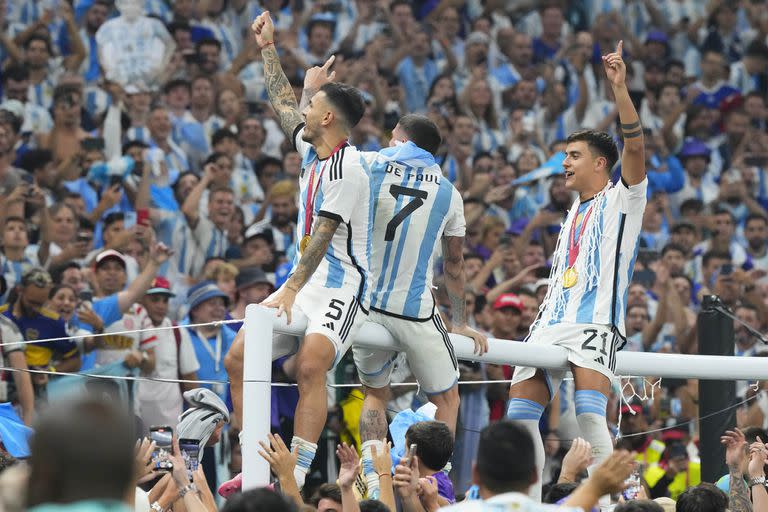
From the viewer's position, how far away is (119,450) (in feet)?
10.4

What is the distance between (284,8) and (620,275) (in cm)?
997

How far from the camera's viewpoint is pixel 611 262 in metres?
7.43

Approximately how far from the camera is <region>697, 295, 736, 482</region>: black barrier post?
8961 mm

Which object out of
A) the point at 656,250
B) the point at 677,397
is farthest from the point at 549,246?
the point at 677,397

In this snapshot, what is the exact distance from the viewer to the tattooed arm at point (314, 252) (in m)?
6.73

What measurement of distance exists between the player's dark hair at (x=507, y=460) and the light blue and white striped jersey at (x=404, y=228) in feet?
10.3

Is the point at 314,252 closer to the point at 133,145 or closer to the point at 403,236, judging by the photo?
the point at 403,236

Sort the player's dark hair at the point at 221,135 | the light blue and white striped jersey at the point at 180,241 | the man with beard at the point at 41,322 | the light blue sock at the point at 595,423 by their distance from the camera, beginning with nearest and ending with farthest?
the light blue sock at the point at 595,423 → the man with beard at the point at 41,322 → the light blue and white striped jersey at the point at 180,241 → the player's dark hair at the point at 221,135

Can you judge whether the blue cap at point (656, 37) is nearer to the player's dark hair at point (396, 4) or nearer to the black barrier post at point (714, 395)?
the player's dark hair at point (396, 4)

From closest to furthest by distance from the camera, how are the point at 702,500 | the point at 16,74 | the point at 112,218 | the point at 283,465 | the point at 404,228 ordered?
the point at 283,465 < the point at 702,500 < the point at 404,228 < the point at 112,218 < the point at 16,74

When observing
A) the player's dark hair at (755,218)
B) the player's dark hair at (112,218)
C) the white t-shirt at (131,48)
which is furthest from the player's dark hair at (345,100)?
the player's dark hair at (755,218)

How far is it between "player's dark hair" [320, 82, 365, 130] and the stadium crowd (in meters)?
0.49

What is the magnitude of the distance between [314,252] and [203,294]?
12.2 feet

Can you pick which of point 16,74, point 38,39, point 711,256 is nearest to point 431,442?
point 16,74
